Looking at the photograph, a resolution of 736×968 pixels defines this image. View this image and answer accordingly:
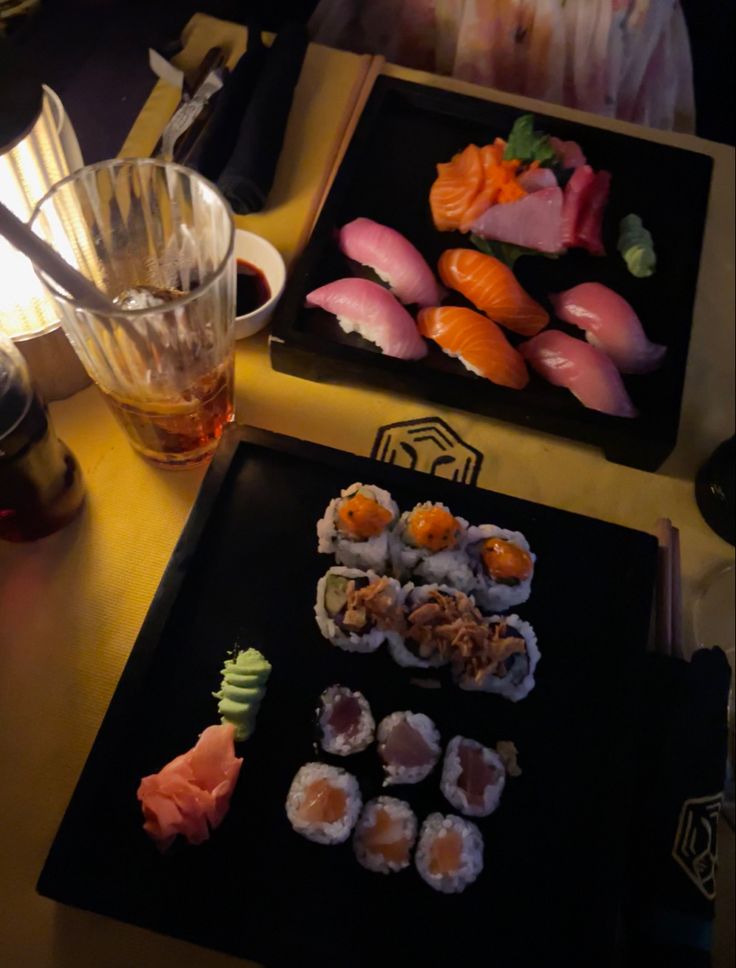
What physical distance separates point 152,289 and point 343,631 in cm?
46

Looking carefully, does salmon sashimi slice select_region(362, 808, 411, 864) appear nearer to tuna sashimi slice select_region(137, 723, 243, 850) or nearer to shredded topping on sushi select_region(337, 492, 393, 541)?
tuna sashimi slice select_region(137, 723, 243, 850)

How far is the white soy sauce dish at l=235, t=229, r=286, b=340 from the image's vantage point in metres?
1.13

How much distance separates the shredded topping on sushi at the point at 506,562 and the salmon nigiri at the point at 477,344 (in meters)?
0.26

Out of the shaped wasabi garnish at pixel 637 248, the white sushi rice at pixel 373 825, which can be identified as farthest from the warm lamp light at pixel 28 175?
the shaped wasabi garnish at pixel 637 248

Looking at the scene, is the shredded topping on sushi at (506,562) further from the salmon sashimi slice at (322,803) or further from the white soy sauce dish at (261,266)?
the white soy sauce dish at (261,266)

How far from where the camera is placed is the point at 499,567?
0.92 meters

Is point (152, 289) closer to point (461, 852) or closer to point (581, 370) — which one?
point (581, 370)

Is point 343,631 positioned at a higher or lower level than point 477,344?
lower

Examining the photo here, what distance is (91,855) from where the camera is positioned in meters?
0.80

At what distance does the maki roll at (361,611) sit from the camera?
0.89 metres

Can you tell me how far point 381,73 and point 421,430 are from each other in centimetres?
71

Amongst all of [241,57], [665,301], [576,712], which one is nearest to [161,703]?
[576,712]

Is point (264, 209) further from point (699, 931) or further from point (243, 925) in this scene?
point (699, 931)

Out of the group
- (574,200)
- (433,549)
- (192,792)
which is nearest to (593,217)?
(574,200)
